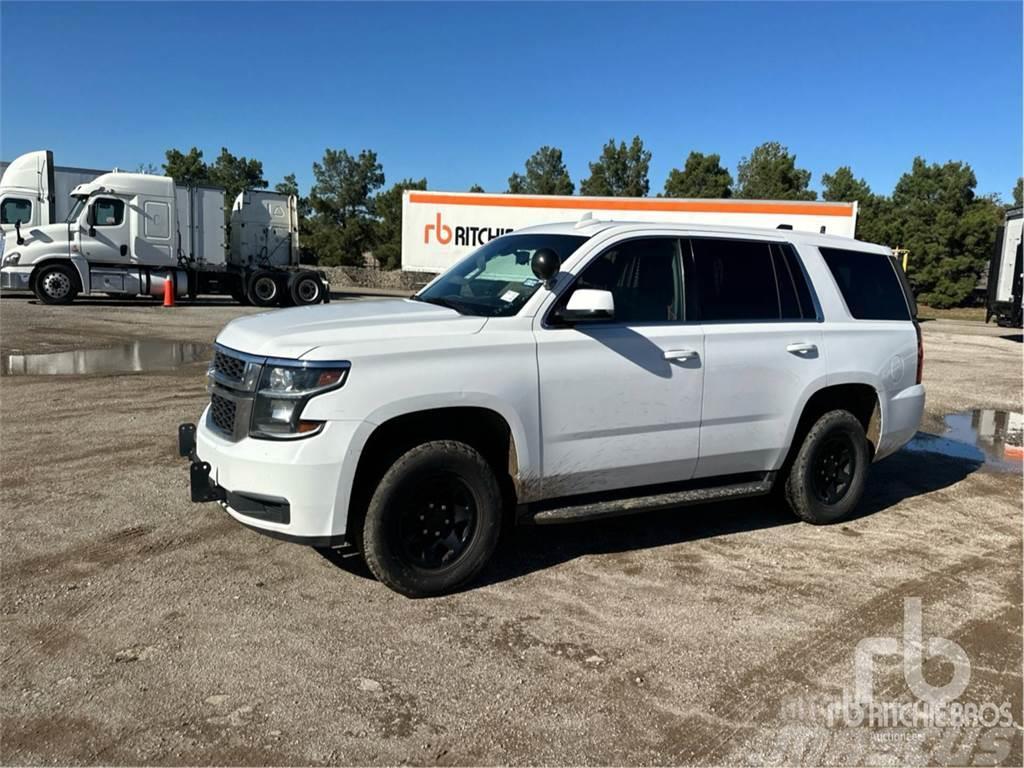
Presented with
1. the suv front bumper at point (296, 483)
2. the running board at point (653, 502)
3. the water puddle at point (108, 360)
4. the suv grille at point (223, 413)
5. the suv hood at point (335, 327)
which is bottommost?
the water puddle at point (108, 360)

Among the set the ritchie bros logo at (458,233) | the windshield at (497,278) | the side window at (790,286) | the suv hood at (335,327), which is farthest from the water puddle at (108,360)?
the ritchie bros logo at (458,233)

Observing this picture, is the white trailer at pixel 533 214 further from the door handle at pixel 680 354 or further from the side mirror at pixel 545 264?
the side mirror at pixel 545 264

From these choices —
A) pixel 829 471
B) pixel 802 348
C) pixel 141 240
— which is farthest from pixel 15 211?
pixel 829 471

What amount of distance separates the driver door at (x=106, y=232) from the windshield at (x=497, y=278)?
19637 millimetres

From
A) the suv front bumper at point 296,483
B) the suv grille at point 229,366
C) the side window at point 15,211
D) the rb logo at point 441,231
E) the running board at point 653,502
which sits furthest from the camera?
the rb logo at point 441,231

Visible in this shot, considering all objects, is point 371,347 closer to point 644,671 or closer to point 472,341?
point 472,341

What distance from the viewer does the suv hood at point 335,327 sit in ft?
12.9

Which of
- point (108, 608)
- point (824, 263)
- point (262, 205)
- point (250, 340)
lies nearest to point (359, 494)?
point (250, 340)

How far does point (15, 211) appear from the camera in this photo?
22.6m

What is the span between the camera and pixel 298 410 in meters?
3.83

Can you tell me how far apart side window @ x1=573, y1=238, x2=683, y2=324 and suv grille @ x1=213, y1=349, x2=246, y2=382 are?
1934 millimetres

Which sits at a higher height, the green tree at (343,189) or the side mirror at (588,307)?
the green tree at (343,189)

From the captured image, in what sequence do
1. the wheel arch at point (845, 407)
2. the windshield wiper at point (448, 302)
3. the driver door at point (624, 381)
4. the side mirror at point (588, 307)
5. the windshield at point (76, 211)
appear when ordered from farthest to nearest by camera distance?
the windshield at point (76, 211) → the wheel arch at point (845, 407) → the windshield wiper at point (448, 302) → the driver door at point (624, 381) → the side mirror at point (588, 307)

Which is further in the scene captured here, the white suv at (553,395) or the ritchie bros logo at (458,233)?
the ritchie bros logo at (458,233)
